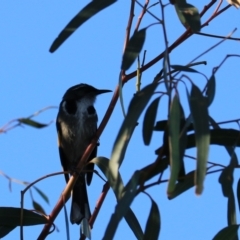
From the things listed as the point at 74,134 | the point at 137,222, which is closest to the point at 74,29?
the point at 137,222

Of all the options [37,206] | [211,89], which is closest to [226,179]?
[211,89]

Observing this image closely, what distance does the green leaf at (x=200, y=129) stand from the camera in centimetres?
165

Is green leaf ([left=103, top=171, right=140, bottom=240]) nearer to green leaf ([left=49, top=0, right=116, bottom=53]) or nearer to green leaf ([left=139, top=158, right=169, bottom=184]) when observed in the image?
green leaf ([left=139, top=158, right=169, bottom=184])

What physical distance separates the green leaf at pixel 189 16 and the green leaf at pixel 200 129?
285mm

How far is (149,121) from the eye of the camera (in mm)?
2000

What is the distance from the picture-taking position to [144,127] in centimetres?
196

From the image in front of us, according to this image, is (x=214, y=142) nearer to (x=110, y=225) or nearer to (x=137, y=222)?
(x=137, y=222)

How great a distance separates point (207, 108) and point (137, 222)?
0.69 m

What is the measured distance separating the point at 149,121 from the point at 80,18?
353 mm

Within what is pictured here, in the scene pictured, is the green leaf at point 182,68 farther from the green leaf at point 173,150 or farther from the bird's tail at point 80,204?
the bird's tail at point 80,204

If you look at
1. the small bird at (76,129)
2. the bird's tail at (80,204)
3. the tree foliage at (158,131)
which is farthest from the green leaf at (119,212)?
the small bird at (76,129)

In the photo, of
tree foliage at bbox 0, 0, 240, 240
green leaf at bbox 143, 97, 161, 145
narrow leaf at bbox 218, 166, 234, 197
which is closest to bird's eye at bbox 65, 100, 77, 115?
tree foliage at bbox 0, 0, 240, 240

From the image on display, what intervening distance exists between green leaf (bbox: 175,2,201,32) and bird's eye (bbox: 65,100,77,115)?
2.60 m

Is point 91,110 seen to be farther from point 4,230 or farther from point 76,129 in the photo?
point 4,230
